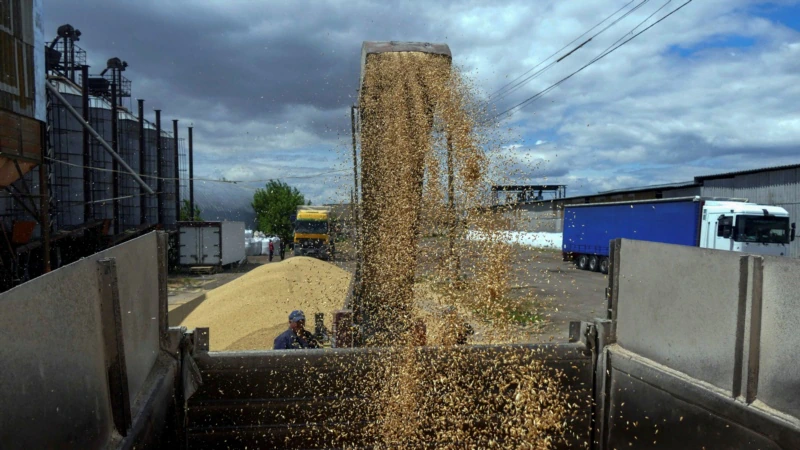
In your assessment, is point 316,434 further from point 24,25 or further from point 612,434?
point 24,25

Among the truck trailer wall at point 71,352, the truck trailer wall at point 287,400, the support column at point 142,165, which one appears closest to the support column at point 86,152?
the support column at point 142,165

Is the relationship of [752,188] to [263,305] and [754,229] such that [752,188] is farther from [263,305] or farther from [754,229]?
[263,305]

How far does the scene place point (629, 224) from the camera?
1873 centimetres

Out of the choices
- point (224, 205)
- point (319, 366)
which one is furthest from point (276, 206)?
point (319, 366)

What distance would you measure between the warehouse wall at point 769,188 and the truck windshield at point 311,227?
54.3ft

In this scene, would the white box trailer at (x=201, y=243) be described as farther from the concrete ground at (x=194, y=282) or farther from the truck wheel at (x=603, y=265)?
the truck wheel at (x=603, y=265)

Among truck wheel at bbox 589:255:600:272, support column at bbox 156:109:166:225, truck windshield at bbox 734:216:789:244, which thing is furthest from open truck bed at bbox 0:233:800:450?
support column at bbox 156:109:166:225

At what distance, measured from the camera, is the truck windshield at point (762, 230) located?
14.5 m

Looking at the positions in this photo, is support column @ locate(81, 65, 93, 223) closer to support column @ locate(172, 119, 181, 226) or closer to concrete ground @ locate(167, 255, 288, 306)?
concrete ground @ locate(167, 255, 288, 306)

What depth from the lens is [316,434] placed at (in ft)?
9.06

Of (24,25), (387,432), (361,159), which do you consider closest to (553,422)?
(387,432)

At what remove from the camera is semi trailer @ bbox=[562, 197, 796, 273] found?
47.6ft

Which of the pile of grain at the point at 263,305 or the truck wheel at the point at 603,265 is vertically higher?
the pile of grain at the point at 263,305

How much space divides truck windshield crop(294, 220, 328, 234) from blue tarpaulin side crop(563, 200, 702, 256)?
10.8 m
